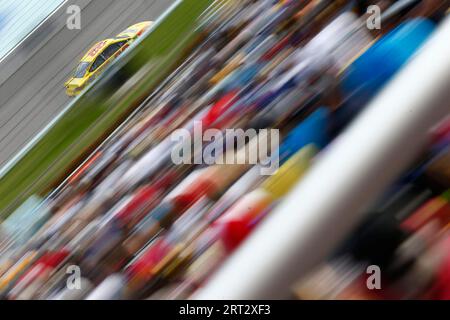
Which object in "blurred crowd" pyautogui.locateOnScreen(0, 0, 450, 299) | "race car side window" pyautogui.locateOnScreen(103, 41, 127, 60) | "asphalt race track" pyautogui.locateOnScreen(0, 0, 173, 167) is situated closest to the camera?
"blurred crowd" pyautogui.locateOnScreen(0, 0, 450, 299)

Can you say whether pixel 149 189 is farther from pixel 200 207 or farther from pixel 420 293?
pixel 420 293

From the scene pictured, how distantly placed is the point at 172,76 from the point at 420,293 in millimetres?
1544

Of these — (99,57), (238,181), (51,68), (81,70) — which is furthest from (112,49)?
(238,181)

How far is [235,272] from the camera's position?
48 cm

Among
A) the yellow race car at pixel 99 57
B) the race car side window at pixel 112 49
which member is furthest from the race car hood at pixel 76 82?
the race car side window at pixel 112 49

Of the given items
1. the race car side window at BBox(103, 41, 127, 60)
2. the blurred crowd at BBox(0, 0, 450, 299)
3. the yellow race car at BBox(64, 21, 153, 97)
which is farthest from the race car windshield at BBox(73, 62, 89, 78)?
the blurred crowd at BBox(0, 0, 450, 299)

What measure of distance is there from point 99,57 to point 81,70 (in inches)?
6.3

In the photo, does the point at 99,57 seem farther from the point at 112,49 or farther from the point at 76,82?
the point at 76,82

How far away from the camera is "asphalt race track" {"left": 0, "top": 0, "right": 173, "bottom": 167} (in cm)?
487

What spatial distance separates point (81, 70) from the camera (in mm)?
4785

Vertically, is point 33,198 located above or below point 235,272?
above

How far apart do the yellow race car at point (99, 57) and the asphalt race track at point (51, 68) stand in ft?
0.52

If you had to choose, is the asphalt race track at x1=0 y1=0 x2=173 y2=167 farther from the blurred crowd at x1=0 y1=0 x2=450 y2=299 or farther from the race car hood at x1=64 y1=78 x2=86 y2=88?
the blurred crowd at x1=0 y1=0 x2=450 y2=299
